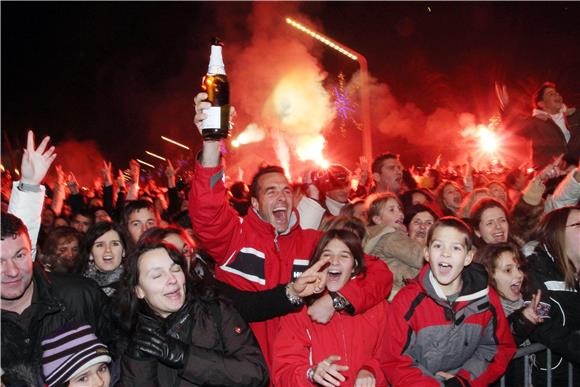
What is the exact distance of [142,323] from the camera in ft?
10.2

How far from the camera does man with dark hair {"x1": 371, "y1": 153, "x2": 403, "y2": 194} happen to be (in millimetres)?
6922

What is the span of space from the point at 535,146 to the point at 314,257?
5.60 metres

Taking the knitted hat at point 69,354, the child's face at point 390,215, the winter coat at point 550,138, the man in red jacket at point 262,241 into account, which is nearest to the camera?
the knitted hat at point 69,354

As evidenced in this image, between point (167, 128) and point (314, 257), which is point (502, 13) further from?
point (167, 128)

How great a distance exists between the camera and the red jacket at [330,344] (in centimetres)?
348

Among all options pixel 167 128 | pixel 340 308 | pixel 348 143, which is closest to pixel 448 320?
pixel 340 308

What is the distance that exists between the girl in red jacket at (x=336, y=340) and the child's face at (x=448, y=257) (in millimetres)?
445

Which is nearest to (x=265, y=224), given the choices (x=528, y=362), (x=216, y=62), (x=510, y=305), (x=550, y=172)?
(x=216, y=62)

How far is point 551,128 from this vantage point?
26.6 feet

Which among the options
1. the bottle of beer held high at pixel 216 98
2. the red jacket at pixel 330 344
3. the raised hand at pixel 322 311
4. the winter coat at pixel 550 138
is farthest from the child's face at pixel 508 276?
the winter coat at pixel 550 138

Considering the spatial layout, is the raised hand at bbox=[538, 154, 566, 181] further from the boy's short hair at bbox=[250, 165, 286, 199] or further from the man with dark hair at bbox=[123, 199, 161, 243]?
the man with dark hair at bbox=[123, 199, 161, 243]

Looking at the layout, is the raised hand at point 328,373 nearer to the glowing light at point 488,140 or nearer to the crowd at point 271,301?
the crowd at point 271,301

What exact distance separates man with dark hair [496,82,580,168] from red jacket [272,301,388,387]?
5.48 metres

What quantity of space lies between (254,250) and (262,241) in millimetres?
105
